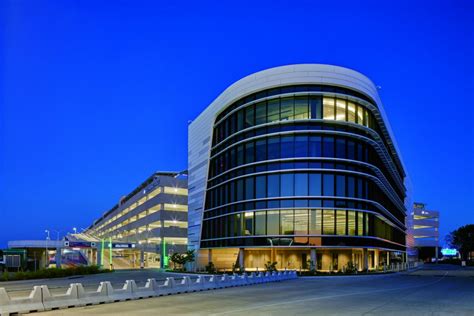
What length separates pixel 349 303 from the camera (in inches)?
910

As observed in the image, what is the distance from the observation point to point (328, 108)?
5869 cm

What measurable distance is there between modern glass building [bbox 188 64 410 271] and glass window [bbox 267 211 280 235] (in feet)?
0.36

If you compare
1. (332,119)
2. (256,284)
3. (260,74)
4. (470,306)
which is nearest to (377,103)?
(332,119)

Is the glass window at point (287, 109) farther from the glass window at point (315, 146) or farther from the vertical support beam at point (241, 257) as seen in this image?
the vertical support beam at point (241, 257)

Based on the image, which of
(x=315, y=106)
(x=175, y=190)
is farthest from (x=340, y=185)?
(x=175, y=190)

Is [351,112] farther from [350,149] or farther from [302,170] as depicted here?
[302,170]

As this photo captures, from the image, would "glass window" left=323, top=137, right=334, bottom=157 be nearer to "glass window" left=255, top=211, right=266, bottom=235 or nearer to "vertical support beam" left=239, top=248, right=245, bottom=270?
"glass window" left=255, top=211, right=266, bottom=235

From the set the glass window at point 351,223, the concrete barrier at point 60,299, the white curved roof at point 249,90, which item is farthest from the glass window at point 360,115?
the concrete barrier at point 60,299

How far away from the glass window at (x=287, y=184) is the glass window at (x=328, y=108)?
24.7ft

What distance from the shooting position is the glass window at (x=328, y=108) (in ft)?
192

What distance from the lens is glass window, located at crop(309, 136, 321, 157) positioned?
57806mm

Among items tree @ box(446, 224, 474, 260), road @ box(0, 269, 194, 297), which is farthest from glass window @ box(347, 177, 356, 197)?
tree @ box(446, 224, 474, 260)

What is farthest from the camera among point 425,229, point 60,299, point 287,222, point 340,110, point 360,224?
point 425,229

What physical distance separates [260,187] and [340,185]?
350 inches
